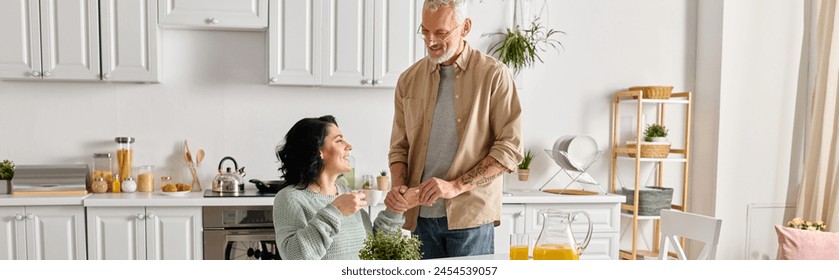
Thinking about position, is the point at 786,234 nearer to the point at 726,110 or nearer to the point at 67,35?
the point at 726,110

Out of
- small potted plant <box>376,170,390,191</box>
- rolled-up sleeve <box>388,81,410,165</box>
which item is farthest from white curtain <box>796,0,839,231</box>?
rolled-up sleeve <box>388,81,410,165</box>

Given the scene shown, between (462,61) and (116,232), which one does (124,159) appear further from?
(462,61)

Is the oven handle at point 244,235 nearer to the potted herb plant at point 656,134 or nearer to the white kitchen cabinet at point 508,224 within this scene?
the white kitchen cabinet at point 508,224

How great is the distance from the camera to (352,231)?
1.95 m

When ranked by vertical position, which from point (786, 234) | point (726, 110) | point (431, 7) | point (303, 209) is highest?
point (431, 7)

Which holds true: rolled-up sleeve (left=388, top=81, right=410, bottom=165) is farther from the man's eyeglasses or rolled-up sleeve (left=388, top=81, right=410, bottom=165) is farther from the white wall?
A: the white wall

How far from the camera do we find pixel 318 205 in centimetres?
194

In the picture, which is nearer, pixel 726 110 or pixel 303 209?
pixel 303 209

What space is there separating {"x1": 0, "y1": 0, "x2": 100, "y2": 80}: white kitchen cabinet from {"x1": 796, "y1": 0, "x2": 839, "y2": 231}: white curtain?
340 centimetres

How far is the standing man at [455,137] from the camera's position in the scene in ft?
6.70

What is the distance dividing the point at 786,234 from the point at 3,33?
3406mm

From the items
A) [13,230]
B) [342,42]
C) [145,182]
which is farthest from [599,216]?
[13,230]

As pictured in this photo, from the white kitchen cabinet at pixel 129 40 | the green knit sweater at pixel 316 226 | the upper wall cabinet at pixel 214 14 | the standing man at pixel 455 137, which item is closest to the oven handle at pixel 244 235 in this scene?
the white kitchen cabinet at pixel 129 40
